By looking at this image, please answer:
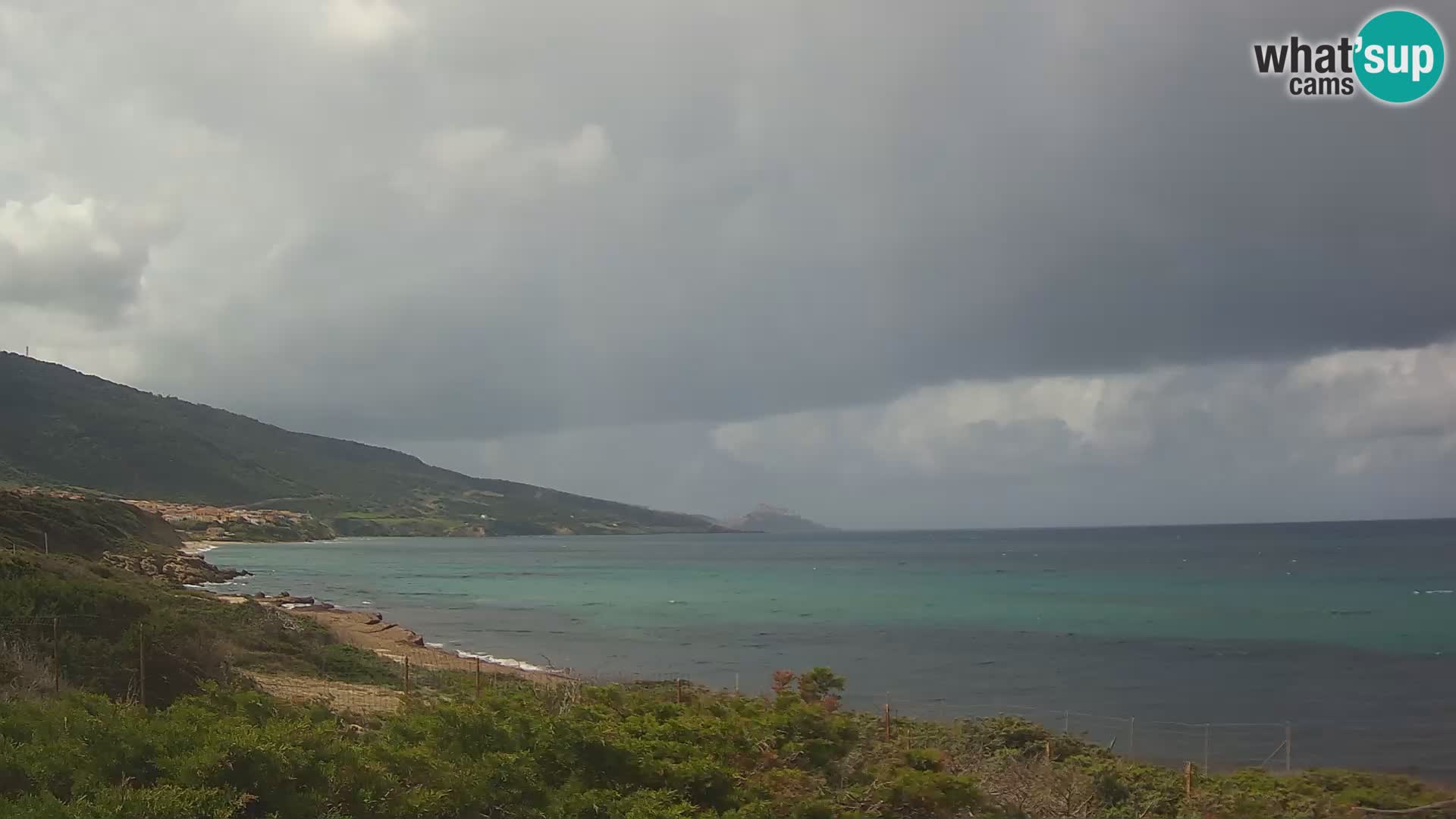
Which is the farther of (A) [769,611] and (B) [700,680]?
(A) [769,611]

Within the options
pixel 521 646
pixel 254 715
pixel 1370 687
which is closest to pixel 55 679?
pixel 254 715

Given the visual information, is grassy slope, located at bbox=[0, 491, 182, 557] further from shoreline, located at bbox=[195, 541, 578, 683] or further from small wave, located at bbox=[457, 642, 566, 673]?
small wave, located at bbox=[457, 642, 566, 673]

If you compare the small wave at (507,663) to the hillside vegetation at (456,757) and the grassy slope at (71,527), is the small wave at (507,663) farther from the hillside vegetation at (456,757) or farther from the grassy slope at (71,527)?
the hillside vegetation at (456,757)

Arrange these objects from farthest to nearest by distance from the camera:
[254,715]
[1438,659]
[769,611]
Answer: [769,611], [1438,659], [254,715]

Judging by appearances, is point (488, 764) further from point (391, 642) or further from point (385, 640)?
point (385, 640)

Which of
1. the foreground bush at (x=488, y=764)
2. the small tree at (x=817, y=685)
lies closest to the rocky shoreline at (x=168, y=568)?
the small tree at (x=817, y=685)

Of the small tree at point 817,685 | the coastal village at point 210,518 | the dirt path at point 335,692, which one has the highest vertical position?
the small tree at point 817,685

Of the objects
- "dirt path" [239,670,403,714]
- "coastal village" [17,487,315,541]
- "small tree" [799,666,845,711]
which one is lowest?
"coastal village" [17,487,315,541]

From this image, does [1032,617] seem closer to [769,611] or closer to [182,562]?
[769,611]

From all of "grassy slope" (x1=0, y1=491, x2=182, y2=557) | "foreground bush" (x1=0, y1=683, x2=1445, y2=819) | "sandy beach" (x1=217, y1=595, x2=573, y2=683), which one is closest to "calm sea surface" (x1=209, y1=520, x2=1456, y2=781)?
"sandy beach" (x1=217, y1=595, x2=573, y2=683)
